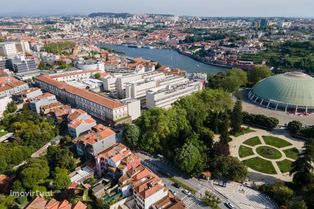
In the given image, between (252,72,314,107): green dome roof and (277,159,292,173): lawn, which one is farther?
(252,72,314,107): green dome roof

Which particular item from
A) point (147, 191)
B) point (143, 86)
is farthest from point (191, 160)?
point (143, 86)

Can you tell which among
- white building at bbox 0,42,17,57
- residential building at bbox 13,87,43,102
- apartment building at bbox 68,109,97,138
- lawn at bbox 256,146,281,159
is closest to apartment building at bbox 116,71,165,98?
apartment building at bbox 68,109,97,138

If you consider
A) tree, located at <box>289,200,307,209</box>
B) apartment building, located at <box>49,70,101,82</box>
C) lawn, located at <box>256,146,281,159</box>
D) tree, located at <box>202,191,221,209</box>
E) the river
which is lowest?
the river

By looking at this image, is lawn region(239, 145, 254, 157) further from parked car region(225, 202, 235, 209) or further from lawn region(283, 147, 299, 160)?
parked car region(225, 202, 235, 209)

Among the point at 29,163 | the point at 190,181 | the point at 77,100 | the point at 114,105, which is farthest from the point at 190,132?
the point at 77,100

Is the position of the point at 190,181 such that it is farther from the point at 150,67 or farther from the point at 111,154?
the point at 150,67

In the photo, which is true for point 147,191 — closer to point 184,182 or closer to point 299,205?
point 184,182

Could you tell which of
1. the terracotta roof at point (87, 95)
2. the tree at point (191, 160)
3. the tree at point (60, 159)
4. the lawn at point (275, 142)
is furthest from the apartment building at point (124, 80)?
the lawn at point (275, 142)
